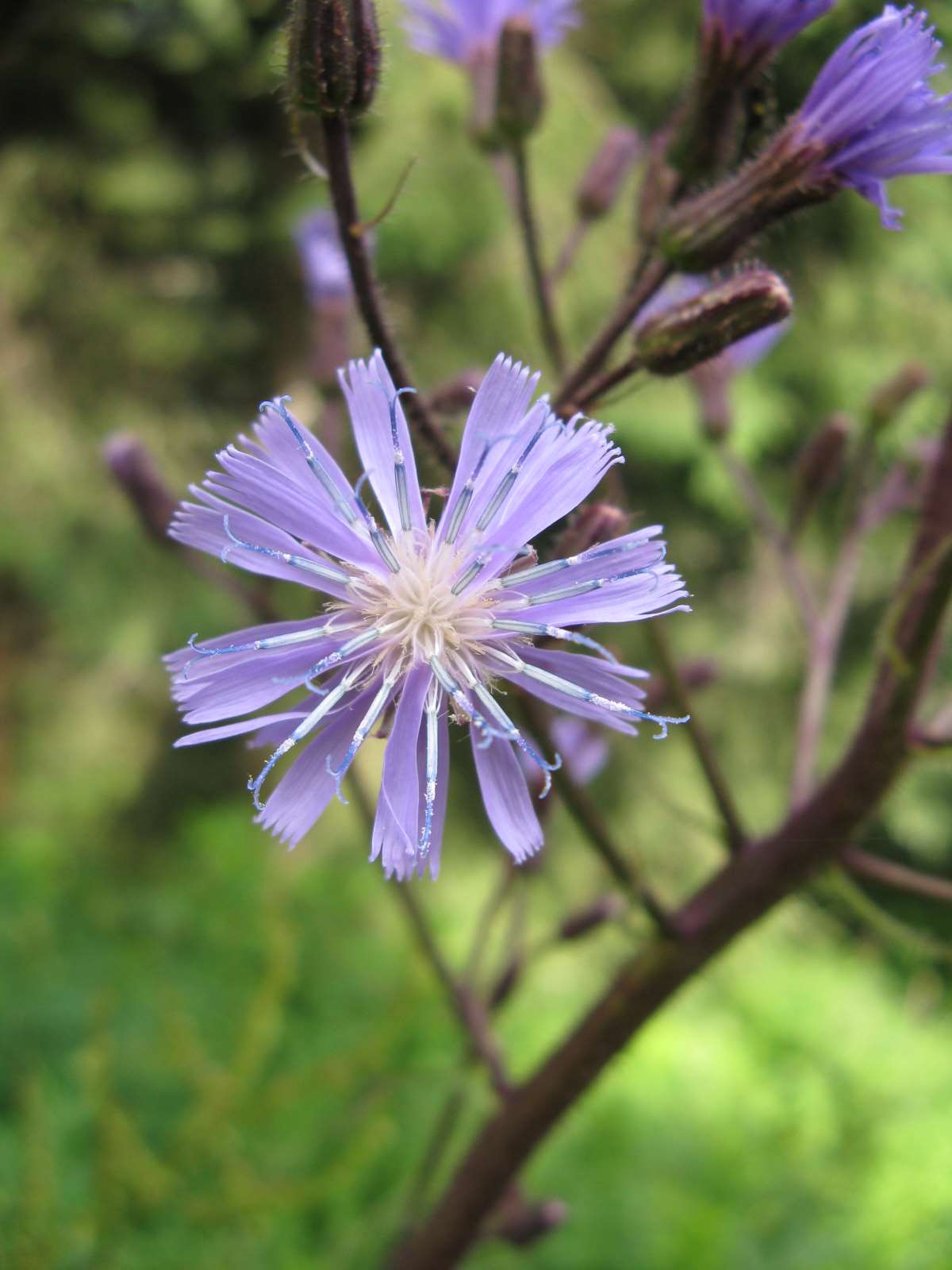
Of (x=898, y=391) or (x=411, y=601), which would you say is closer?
(x=411, y=601)

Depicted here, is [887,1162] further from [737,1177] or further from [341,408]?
[341,408]

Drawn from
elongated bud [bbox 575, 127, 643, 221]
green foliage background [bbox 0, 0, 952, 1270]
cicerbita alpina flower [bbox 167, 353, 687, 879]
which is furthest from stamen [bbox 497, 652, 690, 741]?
elongated bud [bbox 575, 127, 643, 221]

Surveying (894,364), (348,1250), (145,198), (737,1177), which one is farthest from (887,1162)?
(145,198)

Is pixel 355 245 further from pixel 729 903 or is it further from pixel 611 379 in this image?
pixel 729 903

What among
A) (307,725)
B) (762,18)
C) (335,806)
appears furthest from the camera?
(335,806)

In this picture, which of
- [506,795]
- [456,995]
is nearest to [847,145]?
[506,795]

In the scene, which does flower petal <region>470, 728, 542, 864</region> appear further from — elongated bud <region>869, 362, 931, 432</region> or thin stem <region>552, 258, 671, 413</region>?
elongated bud <region>869, 362, 931, 432</region>
